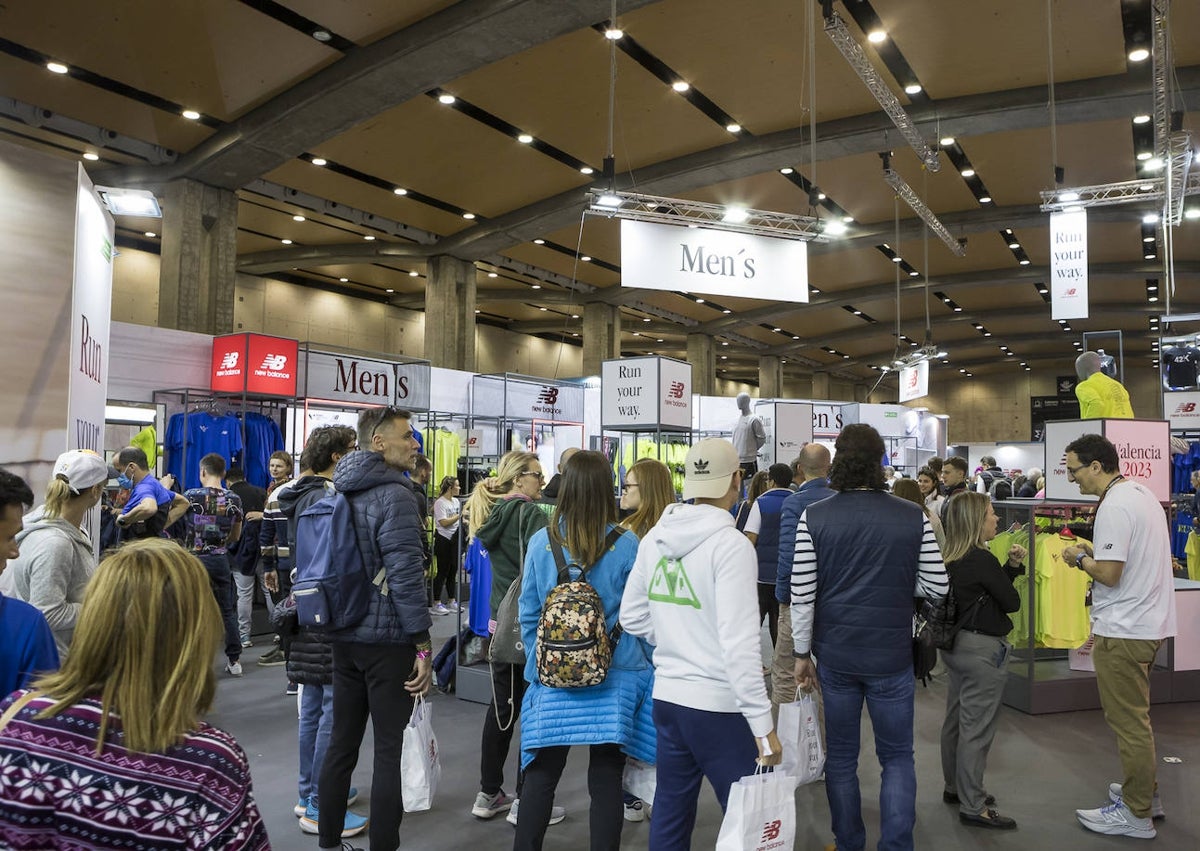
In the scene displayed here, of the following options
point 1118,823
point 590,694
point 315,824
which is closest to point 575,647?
point 590,694

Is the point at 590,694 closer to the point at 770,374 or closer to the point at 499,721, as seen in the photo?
the point at 499,721

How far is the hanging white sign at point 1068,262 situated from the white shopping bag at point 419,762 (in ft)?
26.5

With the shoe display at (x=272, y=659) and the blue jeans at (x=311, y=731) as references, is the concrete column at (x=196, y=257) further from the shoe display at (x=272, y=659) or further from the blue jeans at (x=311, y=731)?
the blue jeans at (x=311, y=731)

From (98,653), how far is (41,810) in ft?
0.68

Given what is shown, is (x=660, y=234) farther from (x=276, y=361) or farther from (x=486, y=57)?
(x=276, y=361)

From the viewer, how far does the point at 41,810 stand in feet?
3.59

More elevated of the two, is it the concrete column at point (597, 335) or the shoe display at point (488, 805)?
the concrete column at point (597, 335)

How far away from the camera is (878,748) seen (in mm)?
2811

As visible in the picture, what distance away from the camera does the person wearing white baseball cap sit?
2412 mm

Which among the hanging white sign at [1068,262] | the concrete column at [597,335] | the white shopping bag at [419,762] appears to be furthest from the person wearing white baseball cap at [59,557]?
the concrete column at [597,335]

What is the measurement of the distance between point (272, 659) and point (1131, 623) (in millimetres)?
5710

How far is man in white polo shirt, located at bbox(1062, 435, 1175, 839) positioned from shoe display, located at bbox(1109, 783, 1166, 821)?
81 millimetres

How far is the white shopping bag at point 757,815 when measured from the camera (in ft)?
6.70

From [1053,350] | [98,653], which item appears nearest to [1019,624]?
[98,653]
